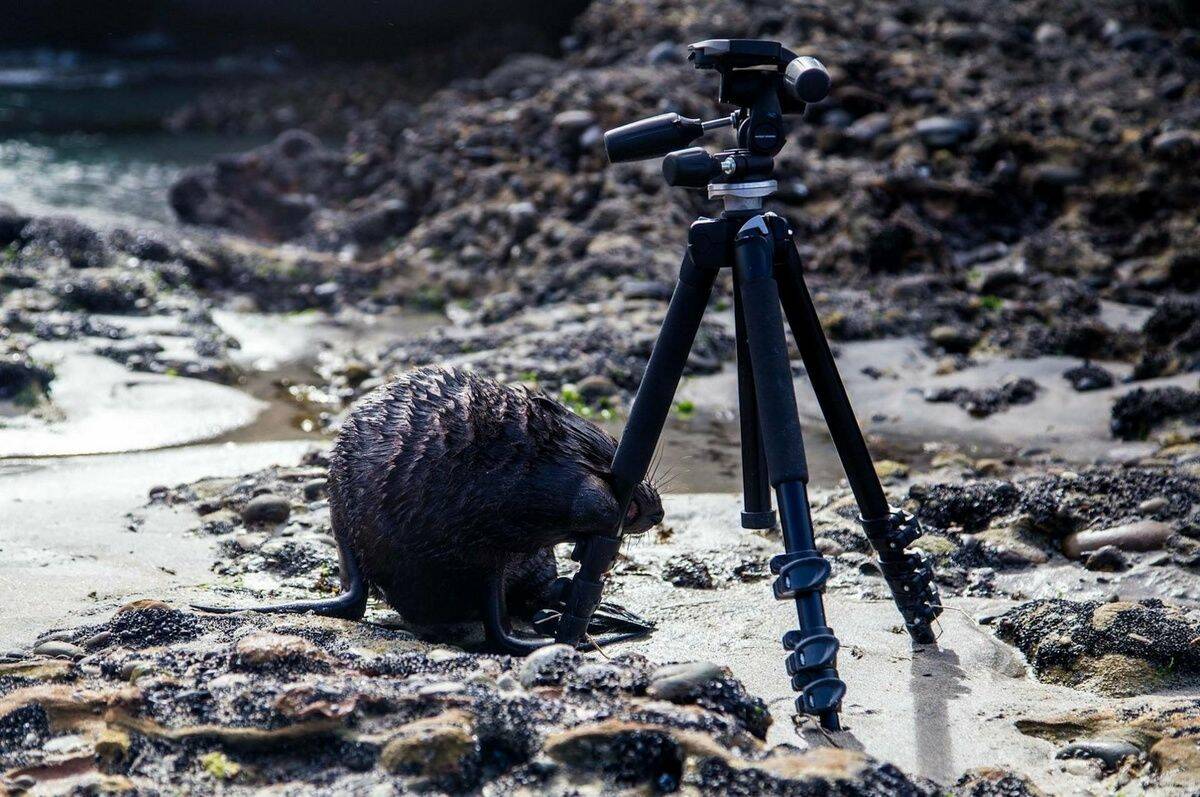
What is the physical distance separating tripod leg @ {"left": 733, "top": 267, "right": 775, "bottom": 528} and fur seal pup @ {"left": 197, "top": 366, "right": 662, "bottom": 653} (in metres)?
0.46

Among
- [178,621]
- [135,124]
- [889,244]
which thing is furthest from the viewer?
[135,124]

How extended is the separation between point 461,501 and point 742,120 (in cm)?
161

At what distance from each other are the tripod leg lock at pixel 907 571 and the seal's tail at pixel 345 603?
177cm

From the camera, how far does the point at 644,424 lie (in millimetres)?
3814

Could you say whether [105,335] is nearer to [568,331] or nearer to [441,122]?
[568,331]

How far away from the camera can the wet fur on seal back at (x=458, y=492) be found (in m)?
4.23

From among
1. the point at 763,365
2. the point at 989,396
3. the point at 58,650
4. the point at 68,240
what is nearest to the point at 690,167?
the point at 763,365

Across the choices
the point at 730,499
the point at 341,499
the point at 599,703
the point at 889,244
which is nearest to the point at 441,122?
the point at 889,244

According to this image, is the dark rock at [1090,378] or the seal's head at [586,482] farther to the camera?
the dark rock at [1090,378]

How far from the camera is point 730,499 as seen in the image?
5.96 metres

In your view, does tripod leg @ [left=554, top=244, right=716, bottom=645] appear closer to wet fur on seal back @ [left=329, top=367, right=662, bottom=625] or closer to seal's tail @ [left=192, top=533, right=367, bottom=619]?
wet fur on seal back @ [left=329, top=367, right=662, bottom=625]

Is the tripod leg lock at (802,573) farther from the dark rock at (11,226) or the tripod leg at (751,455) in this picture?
the dark rock at (11,226)

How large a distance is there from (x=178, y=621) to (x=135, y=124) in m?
19.5

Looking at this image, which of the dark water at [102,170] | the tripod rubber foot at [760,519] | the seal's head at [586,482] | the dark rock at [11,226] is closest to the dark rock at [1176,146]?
the seal's head at [586,482]
